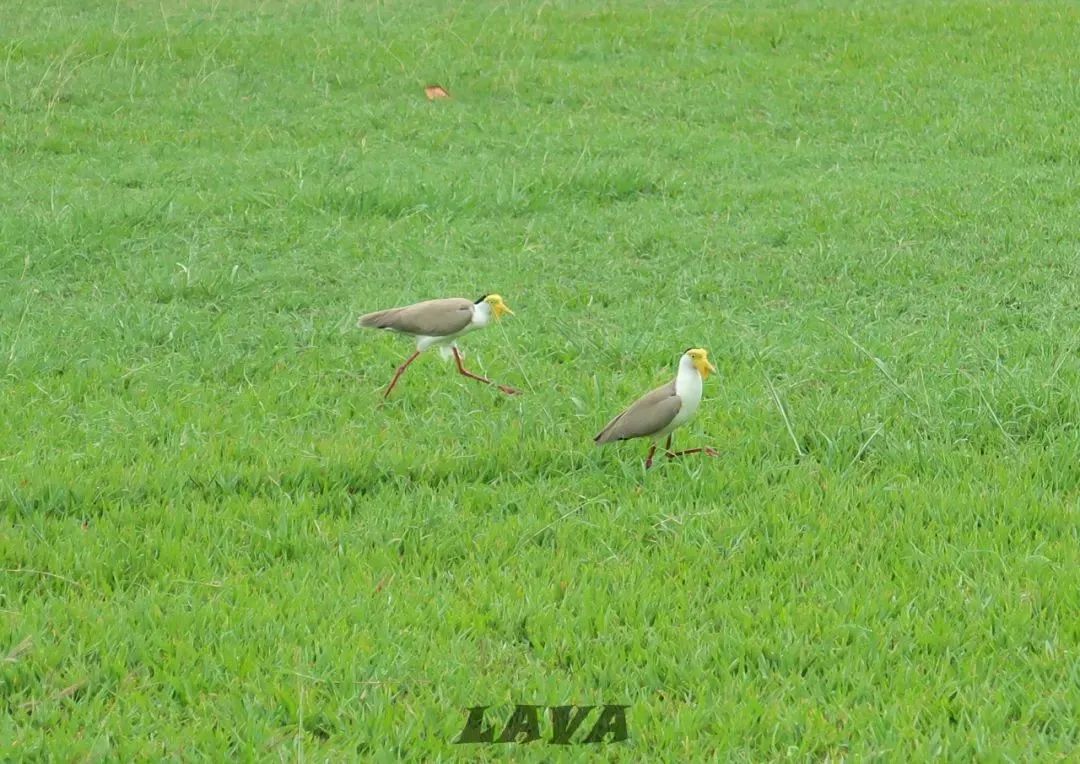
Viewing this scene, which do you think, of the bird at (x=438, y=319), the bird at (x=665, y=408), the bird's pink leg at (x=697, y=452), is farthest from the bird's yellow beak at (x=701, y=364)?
the bird at (x=438, y=319)

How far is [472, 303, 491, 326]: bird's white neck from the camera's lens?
5.50 metres

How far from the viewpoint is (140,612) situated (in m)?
3.89

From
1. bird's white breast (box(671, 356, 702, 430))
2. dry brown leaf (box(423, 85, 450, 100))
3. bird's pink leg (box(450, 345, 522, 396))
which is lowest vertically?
dry brown leaf (box(423, 85, 450, 100))

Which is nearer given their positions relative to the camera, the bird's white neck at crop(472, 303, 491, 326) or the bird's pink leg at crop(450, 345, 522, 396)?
the bird's white neck at crop(472, 303, 491, 326)

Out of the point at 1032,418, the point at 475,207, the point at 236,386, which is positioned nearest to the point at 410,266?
the point at 475,207

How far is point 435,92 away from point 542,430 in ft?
25.3

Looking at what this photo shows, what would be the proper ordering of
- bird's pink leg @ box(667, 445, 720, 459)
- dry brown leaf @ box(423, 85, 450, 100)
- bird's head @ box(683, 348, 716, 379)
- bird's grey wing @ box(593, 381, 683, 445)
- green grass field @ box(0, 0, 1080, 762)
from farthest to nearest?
dry brown leaf @ box(423, 85, 450, 100) < bird's pink leg @ box(667, 445, 720, 459) < bird's head @ box(683, 348, 716, 379) < bird's grey wing @ box(593, 381, 683, 445) < green grass field @ box(0, 0, 1080, 762)

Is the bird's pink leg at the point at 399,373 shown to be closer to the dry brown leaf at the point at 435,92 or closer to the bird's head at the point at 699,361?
the bird's head at the point at 699,361

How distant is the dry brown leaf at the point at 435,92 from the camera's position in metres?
12.2

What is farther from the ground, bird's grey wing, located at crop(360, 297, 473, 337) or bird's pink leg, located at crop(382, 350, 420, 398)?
bird's grey wing, located at crop(360, 297, 473, 337)

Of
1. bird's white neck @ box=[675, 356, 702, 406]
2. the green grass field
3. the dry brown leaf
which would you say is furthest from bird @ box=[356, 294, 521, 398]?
the dry brown leaf

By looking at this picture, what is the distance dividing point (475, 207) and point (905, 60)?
227 inches

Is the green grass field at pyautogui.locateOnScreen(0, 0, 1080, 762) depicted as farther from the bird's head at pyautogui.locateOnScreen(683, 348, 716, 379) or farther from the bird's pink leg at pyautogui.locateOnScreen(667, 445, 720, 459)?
the bird's head at pyautogui.locateOnScreen(683, 348, 716, 379)

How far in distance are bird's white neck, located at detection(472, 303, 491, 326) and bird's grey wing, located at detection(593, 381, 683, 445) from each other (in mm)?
969
